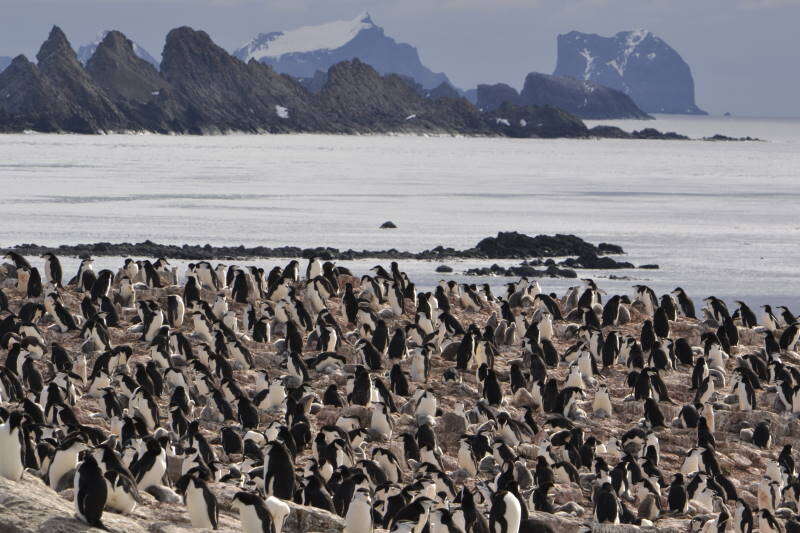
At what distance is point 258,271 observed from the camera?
20.7 m

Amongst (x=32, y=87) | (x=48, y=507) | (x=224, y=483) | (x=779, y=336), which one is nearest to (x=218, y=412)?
(x=224, y=483)

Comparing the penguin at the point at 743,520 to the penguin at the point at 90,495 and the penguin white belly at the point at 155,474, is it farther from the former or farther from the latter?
the penguin at the point at 90,495

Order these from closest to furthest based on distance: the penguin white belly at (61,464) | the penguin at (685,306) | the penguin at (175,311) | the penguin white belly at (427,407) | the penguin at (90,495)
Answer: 1. the penguin at (90,495)
2. the penguin white belly at (61,464)
3. the penguin white belly at (427,407)
4. the penguin at (175,311)
5. the penguin at (685,306)

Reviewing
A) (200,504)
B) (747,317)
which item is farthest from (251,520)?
(747,317)

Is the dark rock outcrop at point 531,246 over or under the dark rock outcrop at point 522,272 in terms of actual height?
over

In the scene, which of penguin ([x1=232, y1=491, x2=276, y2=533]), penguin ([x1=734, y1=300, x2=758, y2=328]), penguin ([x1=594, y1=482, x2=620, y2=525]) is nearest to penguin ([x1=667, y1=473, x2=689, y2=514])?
penguin ([x1=594, y1=482, x2=620, y2=525])

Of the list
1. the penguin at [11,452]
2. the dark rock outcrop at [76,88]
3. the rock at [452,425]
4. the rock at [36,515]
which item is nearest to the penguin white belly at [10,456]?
the penguin at [11,452]

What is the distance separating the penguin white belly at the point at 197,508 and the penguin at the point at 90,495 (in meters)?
0.97

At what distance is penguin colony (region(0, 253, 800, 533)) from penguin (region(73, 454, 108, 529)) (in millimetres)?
13

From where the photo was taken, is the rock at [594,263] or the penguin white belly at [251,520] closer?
the penguin white belly at [251,520]

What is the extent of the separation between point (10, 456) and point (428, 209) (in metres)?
35.5

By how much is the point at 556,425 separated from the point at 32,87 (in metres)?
165

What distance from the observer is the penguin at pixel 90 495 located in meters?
7.75


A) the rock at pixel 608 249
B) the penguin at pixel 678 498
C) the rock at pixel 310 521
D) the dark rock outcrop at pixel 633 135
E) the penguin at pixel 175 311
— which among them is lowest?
the penguin at pixel 678 498
